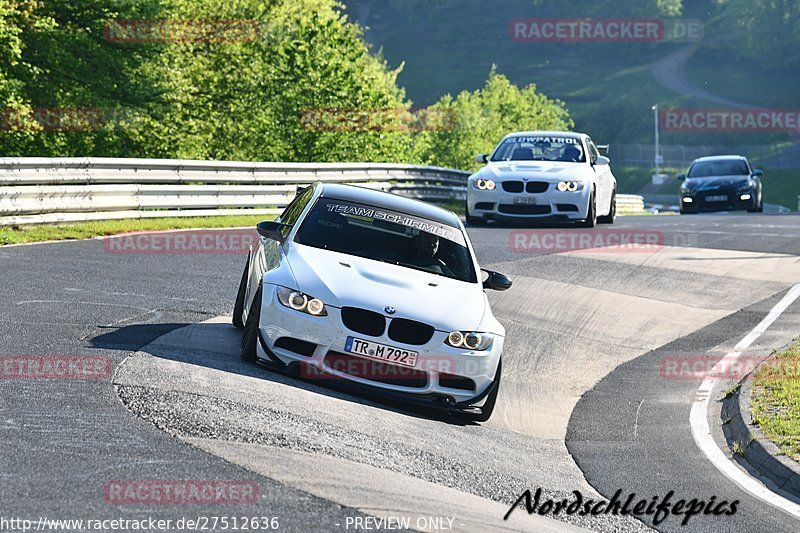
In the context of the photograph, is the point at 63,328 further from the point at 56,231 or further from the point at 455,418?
the point at 56,231

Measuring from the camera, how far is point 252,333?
9.25m

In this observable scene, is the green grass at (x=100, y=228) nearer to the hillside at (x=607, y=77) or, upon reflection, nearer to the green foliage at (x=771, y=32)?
the hillside at (x=607, y=77)

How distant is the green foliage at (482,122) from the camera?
9981 centimetres

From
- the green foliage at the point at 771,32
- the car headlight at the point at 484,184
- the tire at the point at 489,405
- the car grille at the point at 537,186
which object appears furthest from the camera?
the green foliage at the point at 771,32

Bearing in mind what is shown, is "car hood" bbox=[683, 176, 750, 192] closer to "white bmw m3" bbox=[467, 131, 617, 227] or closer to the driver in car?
"white bmw m3" bbox=[467, 131, 617, 227]

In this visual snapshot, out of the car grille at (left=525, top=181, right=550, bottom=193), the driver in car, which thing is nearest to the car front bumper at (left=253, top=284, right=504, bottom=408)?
the driver in car

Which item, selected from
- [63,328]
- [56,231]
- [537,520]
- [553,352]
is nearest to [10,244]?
[56,231]

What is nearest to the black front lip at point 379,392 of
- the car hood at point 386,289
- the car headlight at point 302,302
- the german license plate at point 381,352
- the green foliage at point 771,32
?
the german license plate at point 381,352

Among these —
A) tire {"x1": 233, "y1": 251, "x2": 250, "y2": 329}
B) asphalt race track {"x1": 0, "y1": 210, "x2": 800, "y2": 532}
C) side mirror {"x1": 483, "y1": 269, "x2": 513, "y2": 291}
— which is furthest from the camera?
tire {"x1": 233, "y1": 251, "x2": 250, "y2": 329}

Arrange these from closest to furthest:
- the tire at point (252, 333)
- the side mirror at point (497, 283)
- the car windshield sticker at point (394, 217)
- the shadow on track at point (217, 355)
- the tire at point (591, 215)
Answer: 1. the shadow on track at point (217, 355)
2. the tire at point (252, 333)
3. the side mirror at point (497, 283)
4. the car windshield sticker at point (394, 217)
5. the tire at point (591, 215)

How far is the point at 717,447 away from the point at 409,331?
258cm

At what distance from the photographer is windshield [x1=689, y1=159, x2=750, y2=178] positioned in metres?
33.1

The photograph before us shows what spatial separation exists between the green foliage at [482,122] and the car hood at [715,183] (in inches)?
1932

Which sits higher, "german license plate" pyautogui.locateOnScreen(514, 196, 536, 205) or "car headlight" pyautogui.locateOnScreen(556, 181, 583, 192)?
"car headlight" pyautogui.locateOnScreen(556, 181, 583, 192)
